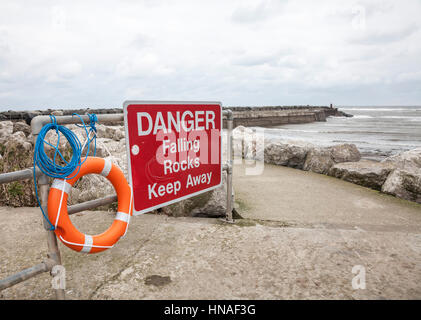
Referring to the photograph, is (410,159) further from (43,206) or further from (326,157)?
(43,206)

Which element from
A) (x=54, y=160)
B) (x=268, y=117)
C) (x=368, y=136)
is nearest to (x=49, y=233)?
(x=54, y=160)

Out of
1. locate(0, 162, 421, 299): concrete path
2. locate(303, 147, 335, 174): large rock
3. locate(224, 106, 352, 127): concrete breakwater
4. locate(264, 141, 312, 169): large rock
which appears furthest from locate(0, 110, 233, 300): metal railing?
locate(224, 106, 352, 127): concrete breakwater

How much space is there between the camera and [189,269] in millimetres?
2260

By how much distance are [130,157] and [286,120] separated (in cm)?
3597

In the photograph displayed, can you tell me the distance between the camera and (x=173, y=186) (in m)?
2.69

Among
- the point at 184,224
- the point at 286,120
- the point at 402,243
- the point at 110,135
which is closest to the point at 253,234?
the point at 184,224

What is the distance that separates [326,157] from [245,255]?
4166 mm

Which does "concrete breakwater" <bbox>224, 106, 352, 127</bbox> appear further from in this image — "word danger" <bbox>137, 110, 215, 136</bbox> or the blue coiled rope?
the blue coiled rope

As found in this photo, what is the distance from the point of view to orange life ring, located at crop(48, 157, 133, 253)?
5.79 feet

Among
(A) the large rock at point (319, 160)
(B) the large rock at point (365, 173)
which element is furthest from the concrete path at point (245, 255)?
(A) the large rock at point (319, 160)

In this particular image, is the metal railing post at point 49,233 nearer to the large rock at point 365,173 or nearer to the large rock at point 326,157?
the large rock at point 365,173

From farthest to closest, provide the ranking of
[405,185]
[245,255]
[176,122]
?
[405,185]
[176,122]
[245,255]

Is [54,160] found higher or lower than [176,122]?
lower
